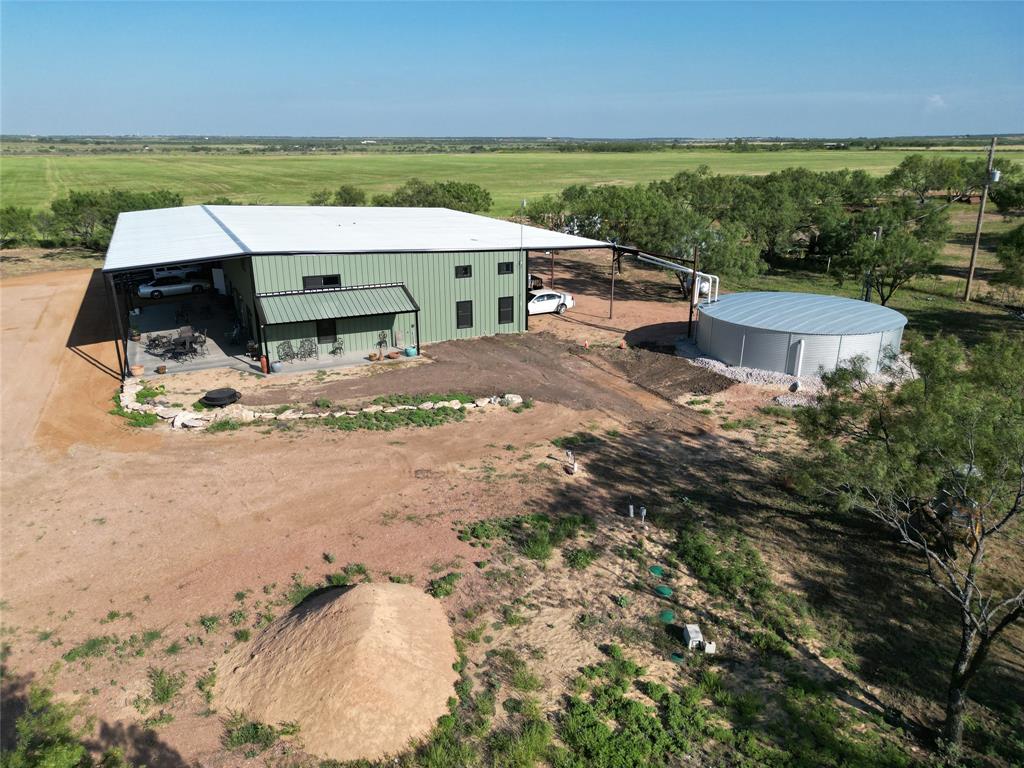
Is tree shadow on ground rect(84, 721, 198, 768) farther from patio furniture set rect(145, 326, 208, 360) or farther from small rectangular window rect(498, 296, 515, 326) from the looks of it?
small rectangular window rect(498, 296, 515, 326)

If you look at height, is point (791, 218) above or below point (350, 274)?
A: above

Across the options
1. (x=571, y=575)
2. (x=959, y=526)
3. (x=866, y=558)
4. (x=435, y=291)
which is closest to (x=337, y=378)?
(x=435, y=291)

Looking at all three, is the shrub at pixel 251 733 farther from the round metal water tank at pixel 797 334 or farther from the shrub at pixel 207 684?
the round metal water tank at pixel 797 334

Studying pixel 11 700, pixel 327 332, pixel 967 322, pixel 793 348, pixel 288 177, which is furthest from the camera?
pixel 288 177

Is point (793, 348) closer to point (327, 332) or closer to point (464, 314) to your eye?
point (464, 314)

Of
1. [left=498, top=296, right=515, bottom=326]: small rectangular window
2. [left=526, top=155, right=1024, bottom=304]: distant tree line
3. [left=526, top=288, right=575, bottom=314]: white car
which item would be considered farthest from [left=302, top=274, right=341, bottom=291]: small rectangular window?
[left=526, top=155, right=1024, bottom=304]: distant tree line

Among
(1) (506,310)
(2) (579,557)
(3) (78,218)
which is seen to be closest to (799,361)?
(1) (506,310)
